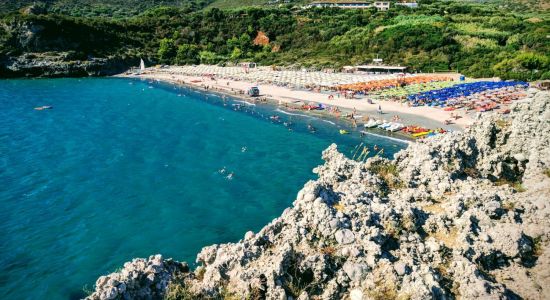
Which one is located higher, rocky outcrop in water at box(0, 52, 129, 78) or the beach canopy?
rocky outcrop in water at box(0, 52, 129, 78)

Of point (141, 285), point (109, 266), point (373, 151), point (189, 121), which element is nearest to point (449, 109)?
point (373, 151)

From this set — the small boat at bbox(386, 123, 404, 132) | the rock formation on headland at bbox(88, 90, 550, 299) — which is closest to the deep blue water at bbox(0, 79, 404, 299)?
the small boat at bbox(386, 123, 404, 132)

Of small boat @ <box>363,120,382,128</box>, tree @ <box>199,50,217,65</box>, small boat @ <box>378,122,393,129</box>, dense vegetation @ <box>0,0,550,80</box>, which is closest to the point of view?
small boat @ <box>378,122,393,129</box>

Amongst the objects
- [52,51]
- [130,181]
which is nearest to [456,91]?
[130,181]

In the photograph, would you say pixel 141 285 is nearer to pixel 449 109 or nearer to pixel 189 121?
pixel 189 121

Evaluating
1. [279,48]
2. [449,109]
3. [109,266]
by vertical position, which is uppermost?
[279,48]

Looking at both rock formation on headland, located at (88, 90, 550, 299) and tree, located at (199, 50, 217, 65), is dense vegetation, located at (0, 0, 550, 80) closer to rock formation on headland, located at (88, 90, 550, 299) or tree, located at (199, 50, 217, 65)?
tree, located at (199, 50, 217, 65)
